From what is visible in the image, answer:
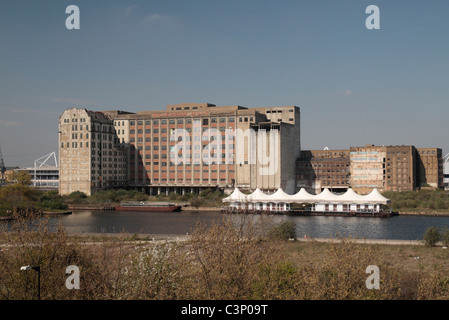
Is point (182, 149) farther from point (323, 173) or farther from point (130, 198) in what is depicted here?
point (323, 173)

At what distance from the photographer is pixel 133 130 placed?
459 ft

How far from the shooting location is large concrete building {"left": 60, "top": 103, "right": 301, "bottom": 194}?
125312 mm

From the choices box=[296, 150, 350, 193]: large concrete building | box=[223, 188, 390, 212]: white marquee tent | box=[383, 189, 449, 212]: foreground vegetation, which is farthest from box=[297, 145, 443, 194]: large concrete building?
box=[223, 188, 390, 212]: white marquee tent

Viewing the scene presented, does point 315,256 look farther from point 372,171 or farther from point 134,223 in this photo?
point 372,171

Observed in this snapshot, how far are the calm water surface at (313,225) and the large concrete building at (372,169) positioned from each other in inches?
1651

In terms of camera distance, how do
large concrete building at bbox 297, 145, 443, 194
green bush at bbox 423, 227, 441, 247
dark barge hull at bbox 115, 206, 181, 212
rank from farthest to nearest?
large concrete building at bbox 297, 145, 443, 194 < dark barge hull at bbox 115, 206, 181, 212 < green bush at bbox 423, 227, 441, 247

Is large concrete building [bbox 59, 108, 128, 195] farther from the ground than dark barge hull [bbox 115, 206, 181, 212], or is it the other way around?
large concrete building [bbox 59, 108, 128, 195]

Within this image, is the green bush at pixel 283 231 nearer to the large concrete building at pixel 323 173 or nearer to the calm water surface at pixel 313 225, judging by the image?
the calm water surface at pixel 313 225

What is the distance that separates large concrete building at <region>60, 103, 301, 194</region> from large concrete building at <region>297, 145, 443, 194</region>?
6228 millimetres

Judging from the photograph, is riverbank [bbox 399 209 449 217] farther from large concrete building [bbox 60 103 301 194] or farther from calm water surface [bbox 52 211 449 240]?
large concrete building [bbox 60 103 301 194]

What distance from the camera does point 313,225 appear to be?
7619 cm

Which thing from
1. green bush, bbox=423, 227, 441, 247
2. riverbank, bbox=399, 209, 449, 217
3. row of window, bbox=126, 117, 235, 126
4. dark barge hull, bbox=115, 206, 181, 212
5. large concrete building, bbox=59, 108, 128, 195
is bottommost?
dark barge hull, bbox=115, 206, 181, 212
